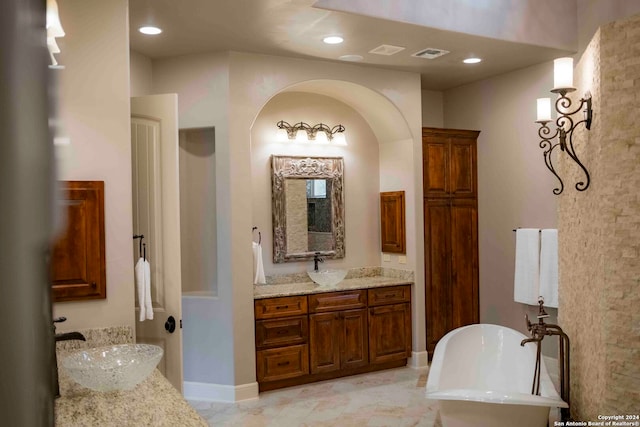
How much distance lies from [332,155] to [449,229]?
132cm

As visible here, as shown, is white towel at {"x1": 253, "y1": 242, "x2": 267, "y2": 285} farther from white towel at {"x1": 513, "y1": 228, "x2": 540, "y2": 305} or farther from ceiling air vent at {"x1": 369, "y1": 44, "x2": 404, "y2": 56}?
white towel at {"x1": 513, "y1": 228, "x2": 540, "y2": 305}

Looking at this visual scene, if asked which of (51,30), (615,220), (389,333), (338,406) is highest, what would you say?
(51,30)

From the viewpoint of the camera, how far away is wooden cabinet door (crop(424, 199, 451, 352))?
16.9ft

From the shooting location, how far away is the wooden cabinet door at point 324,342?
14.9 feet

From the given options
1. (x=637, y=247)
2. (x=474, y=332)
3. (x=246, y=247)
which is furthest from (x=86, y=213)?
(x=474, y=332)

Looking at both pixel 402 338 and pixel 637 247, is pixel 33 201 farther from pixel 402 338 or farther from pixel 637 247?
pixel 402 338

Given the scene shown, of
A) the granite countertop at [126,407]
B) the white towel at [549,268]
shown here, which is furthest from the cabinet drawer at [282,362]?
the granite countertop at [126,407]

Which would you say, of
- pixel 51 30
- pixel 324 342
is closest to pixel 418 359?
pixel 324 342

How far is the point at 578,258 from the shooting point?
9.82ft

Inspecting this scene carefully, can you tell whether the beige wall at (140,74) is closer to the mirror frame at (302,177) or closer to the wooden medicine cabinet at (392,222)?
the mirror frame at (302,177)

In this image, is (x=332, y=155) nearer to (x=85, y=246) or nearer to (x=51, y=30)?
(x=85, y=246)

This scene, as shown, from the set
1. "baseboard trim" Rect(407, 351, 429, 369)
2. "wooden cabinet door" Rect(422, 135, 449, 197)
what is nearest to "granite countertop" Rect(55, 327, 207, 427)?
"baseboard trim" Rect(407, 351, 429, 369)

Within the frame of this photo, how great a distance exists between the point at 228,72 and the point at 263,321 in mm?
1949

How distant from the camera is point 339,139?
5.28m
